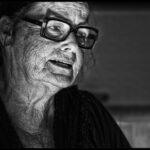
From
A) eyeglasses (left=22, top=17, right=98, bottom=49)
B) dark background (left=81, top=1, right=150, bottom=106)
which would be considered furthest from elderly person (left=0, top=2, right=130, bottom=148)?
dark background (left=81, top=1, right=150, bottom=106)

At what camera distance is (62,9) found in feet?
4.35

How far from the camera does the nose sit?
49.8 inches

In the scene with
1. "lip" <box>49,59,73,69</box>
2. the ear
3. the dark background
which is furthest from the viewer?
the dark background

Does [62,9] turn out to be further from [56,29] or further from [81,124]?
[81,124]

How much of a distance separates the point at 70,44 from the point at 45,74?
131 mm

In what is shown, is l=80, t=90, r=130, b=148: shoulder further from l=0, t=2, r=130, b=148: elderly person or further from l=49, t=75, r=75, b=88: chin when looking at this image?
l=49, t=75, r=75, b=88: chin

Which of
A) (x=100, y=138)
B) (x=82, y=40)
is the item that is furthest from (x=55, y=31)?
(x=100, y=138)

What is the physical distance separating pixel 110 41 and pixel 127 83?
24 cm

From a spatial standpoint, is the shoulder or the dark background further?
the dark background

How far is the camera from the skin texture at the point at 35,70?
127cm

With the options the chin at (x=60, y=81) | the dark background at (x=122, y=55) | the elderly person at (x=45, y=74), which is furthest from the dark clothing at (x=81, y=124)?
the dark background at (x=122, y=55)

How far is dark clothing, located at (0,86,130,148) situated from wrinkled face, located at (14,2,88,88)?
6.4 inches

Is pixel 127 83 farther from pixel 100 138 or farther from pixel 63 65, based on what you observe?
pixel 63 65

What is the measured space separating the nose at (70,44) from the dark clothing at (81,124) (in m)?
0.22
